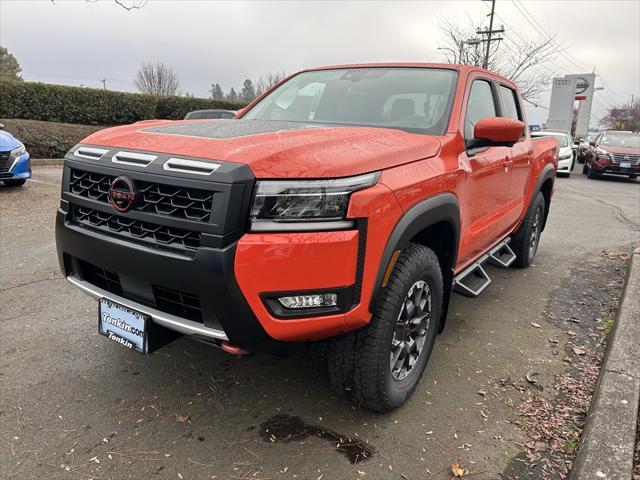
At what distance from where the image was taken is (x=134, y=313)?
90.7 inches

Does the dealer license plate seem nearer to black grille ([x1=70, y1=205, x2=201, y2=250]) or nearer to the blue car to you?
black grille ([x1=70, y1=205, x2=201, y2=250])

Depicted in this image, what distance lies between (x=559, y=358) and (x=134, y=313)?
275 centimetres

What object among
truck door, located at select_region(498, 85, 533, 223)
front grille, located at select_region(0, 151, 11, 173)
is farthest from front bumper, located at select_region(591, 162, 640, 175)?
front grille, located at select_region(0, 151, 11, 173)

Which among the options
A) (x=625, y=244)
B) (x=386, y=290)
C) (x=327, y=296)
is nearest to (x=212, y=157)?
(x=327, y=296)

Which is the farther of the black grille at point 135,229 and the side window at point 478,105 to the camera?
the side window at point 478,105

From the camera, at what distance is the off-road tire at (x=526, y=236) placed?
5004mm

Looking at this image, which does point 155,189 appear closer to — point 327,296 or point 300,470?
point 327,296

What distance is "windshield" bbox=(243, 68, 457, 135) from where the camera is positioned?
3080 mm

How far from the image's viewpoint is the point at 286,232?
195 cm

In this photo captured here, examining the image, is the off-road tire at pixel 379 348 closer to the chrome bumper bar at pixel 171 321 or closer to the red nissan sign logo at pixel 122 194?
the chrome bumper bar at pixel 171 321

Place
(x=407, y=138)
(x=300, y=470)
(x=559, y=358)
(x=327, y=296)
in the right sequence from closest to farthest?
(x=327, y=296)
(x=300, y=470)
(x=407, y=138)
(x=559, y=358)

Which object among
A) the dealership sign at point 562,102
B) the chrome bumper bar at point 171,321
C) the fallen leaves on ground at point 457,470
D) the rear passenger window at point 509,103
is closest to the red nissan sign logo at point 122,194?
the chrome bumper bar at point 171,321

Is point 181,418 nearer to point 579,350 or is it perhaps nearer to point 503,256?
point 579,350

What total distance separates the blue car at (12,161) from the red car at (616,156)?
15.8 meters
